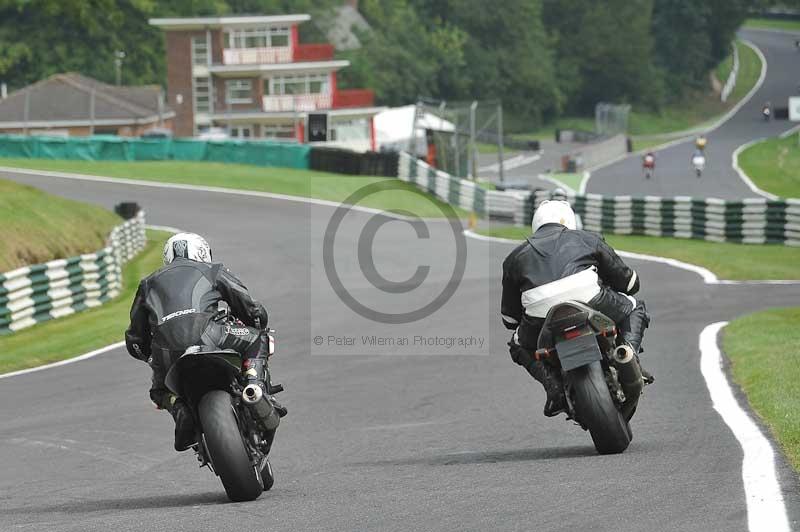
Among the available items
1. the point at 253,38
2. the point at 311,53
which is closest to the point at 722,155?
the point at 311,53

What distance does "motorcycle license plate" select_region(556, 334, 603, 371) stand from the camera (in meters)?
8.84

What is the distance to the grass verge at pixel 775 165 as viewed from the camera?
53500 mm

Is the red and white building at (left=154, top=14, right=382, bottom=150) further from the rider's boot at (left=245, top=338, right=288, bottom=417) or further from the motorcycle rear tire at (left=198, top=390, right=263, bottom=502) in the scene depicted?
the motorcycle rear tire at (left=198, top=390, right=263, bottom=502)

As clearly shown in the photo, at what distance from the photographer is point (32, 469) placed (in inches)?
391

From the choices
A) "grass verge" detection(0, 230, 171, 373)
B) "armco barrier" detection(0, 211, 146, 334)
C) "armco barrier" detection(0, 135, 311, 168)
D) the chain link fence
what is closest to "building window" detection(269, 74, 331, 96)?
"armco barrier" detection(0, 135, 311, 168)

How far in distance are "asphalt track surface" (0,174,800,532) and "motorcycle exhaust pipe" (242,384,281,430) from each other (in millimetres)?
440

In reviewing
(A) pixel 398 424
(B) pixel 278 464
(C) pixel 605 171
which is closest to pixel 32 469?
(B) pixel 278 464

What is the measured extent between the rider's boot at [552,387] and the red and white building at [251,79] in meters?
79.6

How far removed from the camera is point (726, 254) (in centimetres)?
2834

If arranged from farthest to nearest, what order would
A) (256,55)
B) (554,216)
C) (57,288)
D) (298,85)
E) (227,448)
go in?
1. (298,85)
2. (256,55)
3. (57,288)
4. (554,216)
5. (227,448)

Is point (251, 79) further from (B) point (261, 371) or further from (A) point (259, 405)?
(A) point (259, 405)

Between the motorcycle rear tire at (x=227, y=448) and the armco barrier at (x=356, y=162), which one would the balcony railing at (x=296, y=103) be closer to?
the armco barrier at (x=356, y=162)

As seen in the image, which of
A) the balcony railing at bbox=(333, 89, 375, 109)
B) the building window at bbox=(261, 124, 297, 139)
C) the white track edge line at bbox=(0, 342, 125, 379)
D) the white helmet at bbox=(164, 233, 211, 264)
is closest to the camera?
the white helmet at bbox=(164, 233, 211, 264)

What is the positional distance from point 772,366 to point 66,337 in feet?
35.2
